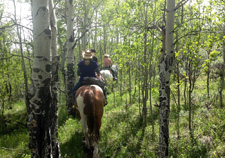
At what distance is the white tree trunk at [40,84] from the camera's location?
2.75 metres

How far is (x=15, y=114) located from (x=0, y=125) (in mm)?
1645

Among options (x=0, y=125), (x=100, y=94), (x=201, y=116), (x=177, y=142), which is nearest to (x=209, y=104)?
(x=201, y=116)

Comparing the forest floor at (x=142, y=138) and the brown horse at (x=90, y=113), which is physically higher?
the brown horse at (x=90, y=113)

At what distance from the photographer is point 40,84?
110 inches

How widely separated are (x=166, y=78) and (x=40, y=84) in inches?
110

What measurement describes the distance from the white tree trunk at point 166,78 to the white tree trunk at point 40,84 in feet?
8.55

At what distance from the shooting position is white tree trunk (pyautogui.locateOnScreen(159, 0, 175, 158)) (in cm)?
391

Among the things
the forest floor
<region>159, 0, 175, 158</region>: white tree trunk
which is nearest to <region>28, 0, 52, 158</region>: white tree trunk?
the forest floor

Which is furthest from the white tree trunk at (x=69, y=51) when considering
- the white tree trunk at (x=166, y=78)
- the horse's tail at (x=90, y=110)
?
the white tree trunk at (x=166, y=78)

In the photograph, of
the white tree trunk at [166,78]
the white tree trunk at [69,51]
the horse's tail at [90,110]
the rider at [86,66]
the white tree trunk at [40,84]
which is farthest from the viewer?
→ the white tree trunk at [69,51]

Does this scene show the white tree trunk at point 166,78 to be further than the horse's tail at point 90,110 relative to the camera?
No

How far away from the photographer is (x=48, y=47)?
2.83 meters

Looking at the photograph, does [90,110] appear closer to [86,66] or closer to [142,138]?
[86,66]

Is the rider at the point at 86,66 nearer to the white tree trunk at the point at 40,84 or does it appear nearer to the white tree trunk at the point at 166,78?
the white tree trunk at the point at 166,78
